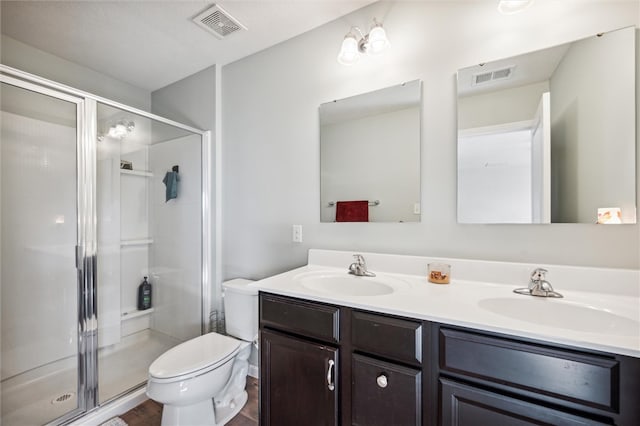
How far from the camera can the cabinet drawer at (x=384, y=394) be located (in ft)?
2.81

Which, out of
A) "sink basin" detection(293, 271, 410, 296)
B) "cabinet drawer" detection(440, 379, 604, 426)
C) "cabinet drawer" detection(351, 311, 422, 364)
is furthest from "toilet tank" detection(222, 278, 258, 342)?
"cabinet drawer" detection(440, 379, 604, 426)

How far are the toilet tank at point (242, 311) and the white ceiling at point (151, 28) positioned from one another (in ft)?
5.39

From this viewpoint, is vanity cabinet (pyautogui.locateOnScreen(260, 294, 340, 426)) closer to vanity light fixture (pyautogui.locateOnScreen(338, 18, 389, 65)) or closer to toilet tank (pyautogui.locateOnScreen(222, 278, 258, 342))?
toilet tank (pyautogui.locateOnScreen(222, 278, 258, 342))

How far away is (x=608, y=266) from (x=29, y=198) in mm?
3127

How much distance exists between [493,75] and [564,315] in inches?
40.6

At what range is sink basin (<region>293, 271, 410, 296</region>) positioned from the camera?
1.26 meters

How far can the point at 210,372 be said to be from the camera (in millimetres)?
1374

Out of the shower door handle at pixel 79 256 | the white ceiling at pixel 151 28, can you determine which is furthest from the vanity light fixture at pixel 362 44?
the shower door handle at pixel 79 256

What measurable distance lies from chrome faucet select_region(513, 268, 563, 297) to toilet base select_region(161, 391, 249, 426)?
1640 mm

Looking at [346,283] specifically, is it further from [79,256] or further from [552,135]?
[79,256]

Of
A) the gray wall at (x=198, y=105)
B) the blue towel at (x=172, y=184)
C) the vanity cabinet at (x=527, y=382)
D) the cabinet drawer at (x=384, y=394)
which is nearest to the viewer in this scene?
the vanity cabinet at (x=527, y=382)

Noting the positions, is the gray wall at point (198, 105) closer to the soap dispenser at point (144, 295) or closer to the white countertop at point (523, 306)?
the soap dispenser at point (144, 295)

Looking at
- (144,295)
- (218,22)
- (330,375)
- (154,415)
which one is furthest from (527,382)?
(144,295)

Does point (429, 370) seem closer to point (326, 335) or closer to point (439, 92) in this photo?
point (326, 335)
